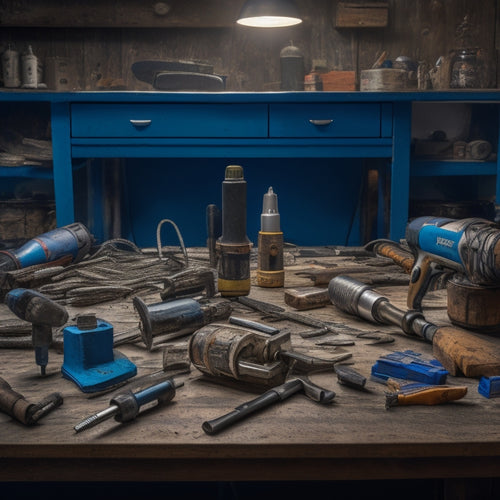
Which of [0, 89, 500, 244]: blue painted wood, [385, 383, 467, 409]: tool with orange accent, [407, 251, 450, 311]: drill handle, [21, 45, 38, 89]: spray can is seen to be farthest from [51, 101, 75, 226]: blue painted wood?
[385, 383, 467, 409]: tool with orange accent

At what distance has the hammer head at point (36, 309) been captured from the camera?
0.99 m

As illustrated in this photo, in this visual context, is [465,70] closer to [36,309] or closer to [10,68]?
[10,68]

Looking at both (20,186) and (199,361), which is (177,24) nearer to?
(20,186)

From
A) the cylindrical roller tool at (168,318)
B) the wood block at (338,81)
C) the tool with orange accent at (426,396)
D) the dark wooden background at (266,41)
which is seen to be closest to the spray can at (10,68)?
the dark wooden background at (266,41)

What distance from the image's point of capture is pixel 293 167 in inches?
154

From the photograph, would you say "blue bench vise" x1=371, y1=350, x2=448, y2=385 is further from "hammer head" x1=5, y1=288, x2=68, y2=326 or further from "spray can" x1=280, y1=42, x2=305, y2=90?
"spray can" x1=280, y1=42, x2=305, y2=90

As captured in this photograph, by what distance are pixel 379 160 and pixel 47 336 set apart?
2.94 m

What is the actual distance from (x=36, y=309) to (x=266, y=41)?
3156 mm

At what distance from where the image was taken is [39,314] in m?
0.99

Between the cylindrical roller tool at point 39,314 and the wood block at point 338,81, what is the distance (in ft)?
8.61

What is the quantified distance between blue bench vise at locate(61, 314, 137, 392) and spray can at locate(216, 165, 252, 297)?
0.57 meters

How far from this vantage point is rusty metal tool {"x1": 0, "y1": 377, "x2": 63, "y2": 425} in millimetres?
826

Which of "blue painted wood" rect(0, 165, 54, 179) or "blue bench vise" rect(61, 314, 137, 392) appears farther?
"blue painted wood" rect(0, 165, 54, 179)
